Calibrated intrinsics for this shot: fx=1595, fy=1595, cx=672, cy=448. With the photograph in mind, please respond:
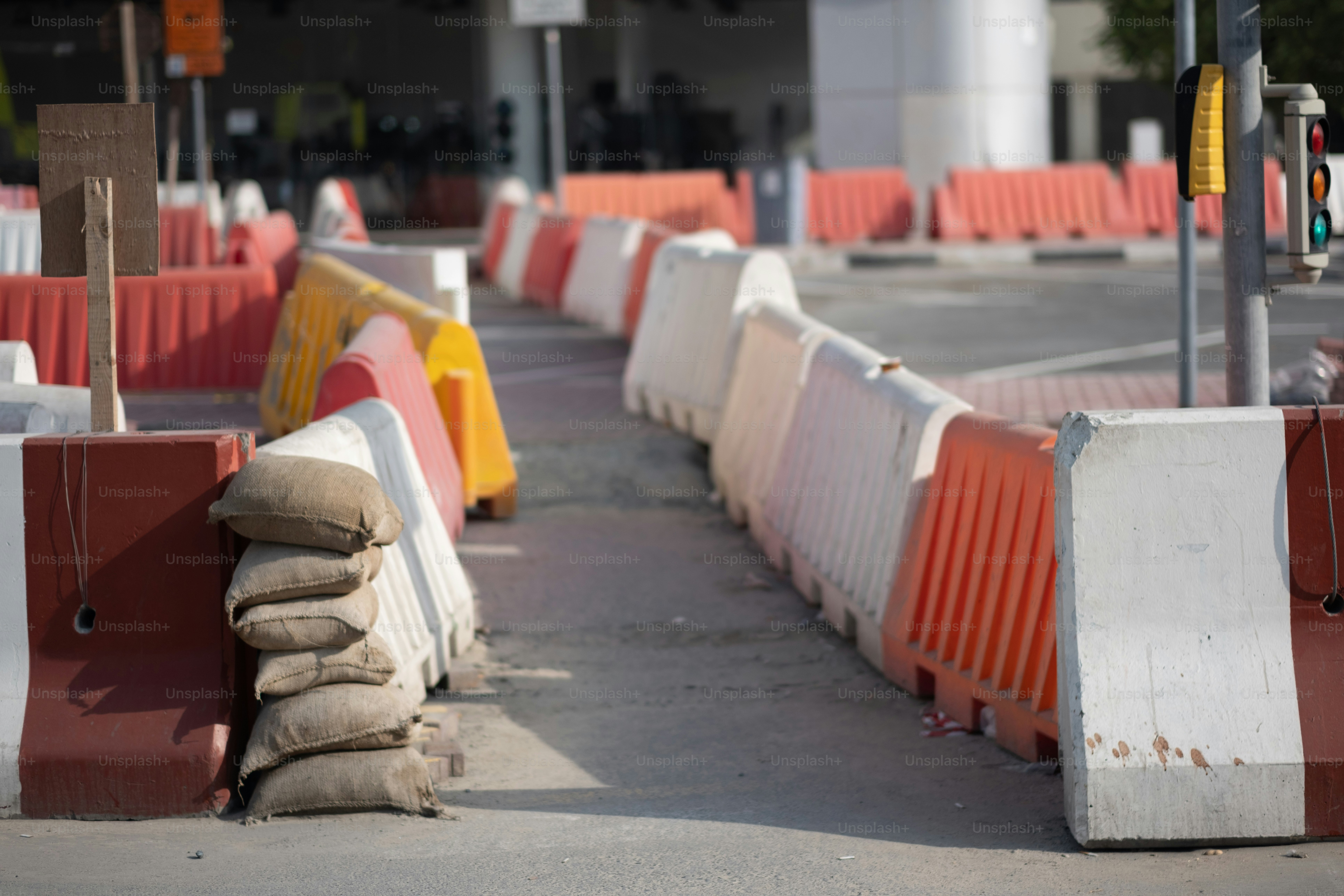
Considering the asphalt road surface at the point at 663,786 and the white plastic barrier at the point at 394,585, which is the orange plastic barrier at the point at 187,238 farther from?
the white plastic barrier at the point at 394,585

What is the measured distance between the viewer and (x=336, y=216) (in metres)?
20.3

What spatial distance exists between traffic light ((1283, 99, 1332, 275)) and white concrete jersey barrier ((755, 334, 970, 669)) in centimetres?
145

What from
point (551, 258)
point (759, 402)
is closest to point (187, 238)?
point (551, 258)

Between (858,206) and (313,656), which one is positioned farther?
(858,206)

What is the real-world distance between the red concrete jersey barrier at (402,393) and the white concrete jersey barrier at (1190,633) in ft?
11.4

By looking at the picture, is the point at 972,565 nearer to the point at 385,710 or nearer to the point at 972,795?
the point at 972,795

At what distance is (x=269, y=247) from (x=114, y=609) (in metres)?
11.9

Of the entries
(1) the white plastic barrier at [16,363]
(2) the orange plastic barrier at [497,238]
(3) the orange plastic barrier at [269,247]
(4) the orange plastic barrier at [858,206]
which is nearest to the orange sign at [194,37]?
(2) the orange plastic barrier at [497,238]

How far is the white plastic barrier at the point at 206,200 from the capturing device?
72.0 ft

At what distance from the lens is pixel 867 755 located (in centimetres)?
553

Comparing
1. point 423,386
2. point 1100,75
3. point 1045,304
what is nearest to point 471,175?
point 1100,75

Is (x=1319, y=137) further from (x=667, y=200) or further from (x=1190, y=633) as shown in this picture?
(x=667, y=200)

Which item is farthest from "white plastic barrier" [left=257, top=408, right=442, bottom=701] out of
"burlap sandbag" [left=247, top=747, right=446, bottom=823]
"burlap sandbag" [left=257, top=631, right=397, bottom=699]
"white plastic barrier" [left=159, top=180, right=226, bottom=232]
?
"white plastic barrier" [left=159, top=180, right=226, bottom=232]

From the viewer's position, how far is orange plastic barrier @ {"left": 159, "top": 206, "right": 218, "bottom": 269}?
63.7 ft
